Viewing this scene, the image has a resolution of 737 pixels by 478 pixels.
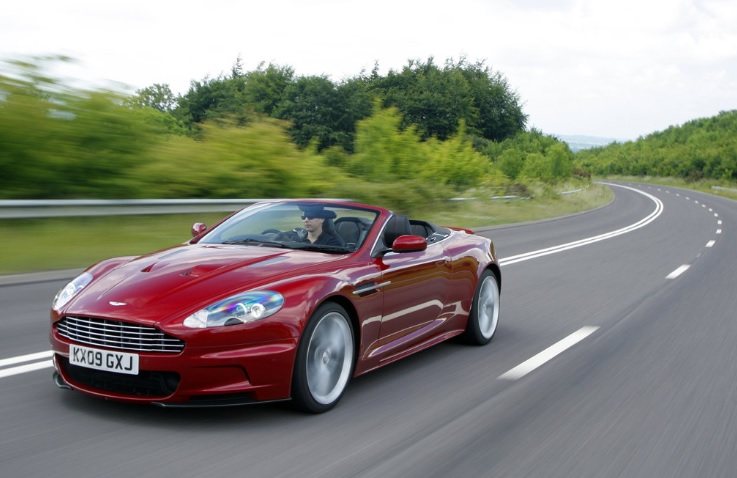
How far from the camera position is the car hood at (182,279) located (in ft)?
14.3

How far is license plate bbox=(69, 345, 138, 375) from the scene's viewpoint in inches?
167

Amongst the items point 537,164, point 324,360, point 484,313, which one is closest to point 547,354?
point 484,313

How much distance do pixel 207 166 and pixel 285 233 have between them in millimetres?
12912

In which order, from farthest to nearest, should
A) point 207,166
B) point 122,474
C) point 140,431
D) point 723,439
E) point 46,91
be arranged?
1. point 207,166
2. point 46,91
3. point 723,439
4. point 140,431
5. point 122,474

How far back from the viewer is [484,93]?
88.5 metres

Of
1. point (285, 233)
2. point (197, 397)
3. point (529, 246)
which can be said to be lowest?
point (529, 246)

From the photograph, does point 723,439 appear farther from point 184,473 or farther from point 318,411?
point 184,473

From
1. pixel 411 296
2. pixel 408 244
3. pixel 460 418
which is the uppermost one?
pixel 408 244

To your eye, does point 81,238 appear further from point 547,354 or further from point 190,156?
point 547,354

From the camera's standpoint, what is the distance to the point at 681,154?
12112 centimetres

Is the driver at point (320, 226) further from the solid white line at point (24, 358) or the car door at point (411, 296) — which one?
the solid white line at point (24, 358)

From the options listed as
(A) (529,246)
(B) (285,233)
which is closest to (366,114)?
(A) (529,246)

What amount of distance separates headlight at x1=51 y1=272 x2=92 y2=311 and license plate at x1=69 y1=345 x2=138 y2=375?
0.43 meters

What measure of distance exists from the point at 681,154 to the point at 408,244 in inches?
4905
